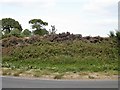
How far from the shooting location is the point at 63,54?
3189 centimetres

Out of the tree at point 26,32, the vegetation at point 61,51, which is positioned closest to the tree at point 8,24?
the tree at point 26,32

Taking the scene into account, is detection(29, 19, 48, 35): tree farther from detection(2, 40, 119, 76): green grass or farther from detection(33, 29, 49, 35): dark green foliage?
detection(2, 40, 119, 76): green grass

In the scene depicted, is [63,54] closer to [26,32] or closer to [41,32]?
[41,32]

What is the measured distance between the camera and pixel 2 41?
38.8 meters

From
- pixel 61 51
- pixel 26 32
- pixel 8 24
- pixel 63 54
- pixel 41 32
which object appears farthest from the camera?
pixel 8 24

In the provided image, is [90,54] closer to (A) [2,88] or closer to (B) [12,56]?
(B) [12,56]

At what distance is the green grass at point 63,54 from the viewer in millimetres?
28391

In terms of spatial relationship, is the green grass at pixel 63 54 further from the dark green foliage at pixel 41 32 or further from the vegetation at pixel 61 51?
the dark green foliage at pixel 41 32

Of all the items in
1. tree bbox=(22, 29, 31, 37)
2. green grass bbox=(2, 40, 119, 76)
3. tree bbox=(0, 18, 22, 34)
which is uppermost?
tree bbox=(0, 18, 22, 34)

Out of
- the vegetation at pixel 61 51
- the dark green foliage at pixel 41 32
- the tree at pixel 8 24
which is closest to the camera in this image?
the vegetation at pixel 61 51

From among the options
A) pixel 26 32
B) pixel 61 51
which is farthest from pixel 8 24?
pixel 61 51

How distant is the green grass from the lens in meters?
28.4

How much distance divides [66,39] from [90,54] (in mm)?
6125

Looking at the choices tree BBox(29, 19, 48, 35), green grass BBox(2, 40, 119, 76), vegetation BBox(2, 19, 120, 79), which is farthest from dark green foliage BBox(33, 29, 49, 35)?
green grass BBox(2, 40, 119, 76)
